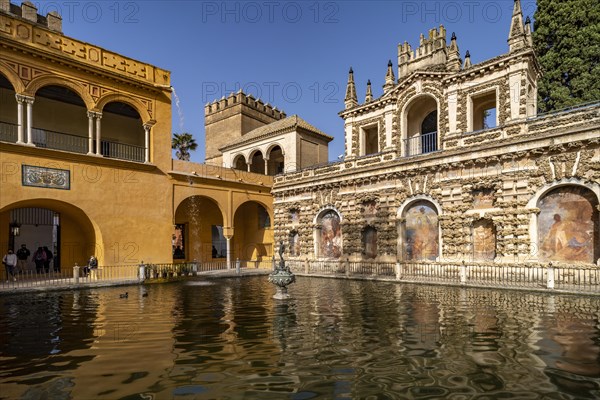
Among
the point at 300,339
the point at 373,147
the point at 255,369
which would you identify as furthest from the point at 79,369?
the point at 373,147

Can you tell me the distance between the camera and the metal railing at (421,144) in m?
22.3

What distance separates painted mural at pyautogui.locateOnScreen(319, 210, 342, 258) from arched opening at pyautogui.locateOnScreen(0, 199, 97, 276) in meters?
13.0

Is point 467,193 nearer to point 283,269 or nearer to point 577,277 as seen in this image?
point 577,277

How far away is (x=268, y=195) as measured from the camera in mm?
27984

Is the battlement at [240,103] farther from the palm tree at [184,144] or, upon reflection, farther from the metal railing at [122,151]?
the metal railing at [122,151]

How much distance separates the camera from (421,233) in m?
19.8

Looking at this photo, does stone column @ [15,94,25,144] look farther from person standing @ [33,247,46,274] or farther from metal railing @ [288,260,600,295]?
metal railing @ [288,260,600,295]

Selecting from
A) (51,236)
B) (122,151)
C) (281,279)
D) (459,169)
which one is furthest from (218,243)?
(459,169)

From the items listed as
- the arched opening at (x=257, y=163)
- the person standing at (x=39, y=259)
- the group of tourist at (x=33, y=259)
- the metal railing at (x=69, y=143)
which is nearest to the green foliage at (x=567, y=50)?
the arched opening at (x=257, y=163)

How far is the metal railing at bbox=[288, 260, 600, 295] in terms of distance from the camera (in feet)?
44.8

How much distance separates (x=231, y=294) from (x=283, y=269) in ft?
9.36

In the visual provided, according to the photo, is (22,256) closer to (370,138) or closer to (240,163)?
(240,163)

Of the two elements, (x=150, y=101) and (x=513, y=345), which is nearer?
(x=513, y=345)

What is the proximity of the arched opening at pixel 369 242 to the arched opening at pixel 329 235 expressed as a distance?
171cm
